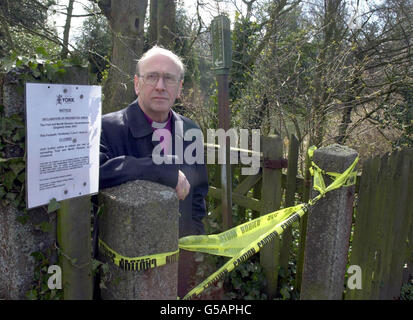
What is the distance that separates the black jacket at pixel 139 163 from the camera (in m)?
1.64

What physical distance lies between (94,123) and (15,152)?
328mm

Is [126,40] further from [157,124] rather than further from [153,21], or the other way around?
[157,124]

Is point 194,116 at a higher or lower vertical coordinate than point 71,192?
higher

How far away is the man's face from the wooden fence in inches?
50.4

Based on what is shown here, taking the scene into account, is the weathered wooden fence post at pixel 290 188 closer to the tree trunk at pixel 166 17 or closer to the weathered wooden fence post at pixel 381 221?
the weathered wooden fence post at pixel 381 221

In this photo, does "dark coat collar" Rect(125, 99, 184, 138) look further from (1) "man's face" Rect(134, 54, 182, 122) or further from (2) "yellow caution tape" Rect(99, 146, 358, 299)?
(2) "yellow caution tape" Rect(99, 146, 358, 299)

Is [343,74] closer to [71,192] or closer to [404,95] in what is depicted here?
[404,95]

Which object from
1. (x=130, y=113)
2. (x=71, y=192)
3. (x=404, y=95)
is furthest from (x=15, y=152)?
(x=404, y=95)

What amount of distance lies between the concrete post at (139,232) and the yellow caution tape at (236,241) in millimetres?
30

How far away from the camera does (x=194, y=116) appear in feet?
23.9

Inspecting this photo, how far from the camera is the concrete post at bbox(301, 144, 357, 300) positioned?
2.46 meters

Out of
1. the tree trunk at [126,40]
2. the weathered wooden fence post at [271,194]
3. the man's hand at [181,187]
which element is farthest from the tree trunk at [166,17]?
the man's hand at [181,187]

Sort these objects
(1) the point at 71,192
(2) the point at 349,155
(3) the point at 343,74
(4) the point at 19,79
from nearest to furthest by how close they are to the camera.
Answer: (4) the point at 19,79
(1) the point at 71,192
(2) the point at 349,155
(3) the point at 343,74

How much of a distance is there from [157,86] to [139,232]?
1.29 m
